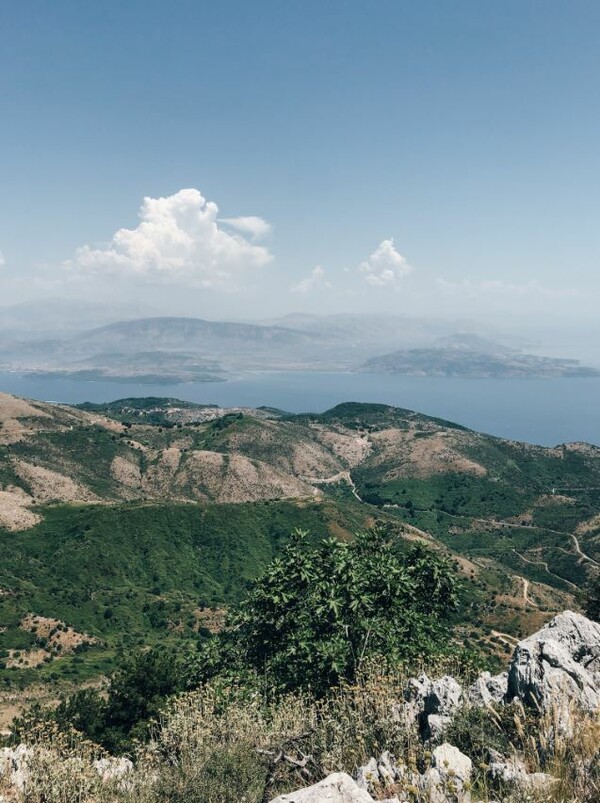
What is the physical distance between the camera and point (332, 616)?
3206 centimetres

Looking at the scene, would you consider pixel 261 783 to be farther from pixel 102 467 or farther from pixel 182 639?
pixel 102 467

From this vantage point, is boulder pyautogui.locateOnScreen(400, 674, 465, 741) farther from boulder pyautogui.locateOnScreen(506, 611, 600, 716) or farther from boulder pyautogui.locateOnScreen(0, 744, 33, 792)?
boulder pyautogui.locateOnScreen(0, 744, 33, 792)

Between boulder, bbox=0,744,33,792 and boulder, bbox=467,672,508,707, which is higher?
boulder, bbox=467,672,508,707

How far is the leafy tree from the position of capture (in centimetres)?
2984

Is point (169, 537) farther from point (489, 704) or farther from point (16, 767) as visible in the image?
point (489, 704)

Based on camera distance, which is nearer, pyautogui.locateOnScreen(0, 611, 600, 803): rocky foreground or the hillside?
pyautogui.locateOnScreen(0, 611, 600, 803): rocky foreground

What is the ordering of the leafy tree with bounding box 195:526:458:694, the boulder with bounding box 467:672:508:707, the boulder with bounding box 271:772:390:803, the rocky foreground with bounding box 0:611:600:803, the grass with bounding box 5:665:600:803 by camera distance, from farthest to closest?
the leafy tree with bounding box 195:526:458:694
the boulder with bounding box 467:672:508:707
the grass with bounding box 5:665:600:803
the boulder with bounding box 271:772:390:803
the rocky foreground with bounding box 0:611:600:803

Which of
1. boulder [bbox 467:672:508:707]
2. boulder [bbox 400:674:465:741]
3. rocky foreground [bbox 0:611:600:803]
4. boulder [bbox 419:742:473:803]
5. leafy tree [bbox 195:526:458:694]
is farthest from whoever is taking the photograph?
leafy tree [bbox 195:526:458:694]

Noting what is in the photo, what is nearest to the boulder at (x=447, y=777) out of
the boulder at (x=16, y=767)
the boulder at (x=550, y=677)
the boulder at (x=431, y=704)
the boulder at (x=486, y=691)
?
the boulder at (x=550, y=677)

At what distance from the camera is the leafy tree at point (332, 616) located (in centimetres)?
2984

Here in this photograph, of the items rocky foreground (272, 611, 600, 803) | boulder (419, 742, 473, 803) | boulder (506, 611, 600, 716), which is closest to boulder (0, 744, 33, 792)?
rocky foreground (272, 611, 600, 803)

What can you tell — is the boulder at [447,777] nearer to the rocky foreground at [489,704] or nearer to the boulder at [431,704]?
the rocky foreground at [489,704]

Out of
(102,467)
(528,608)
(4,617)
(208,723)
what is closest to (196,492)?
(102,467)

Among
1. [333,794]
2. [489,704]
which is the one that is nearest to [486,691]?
[489,704]
